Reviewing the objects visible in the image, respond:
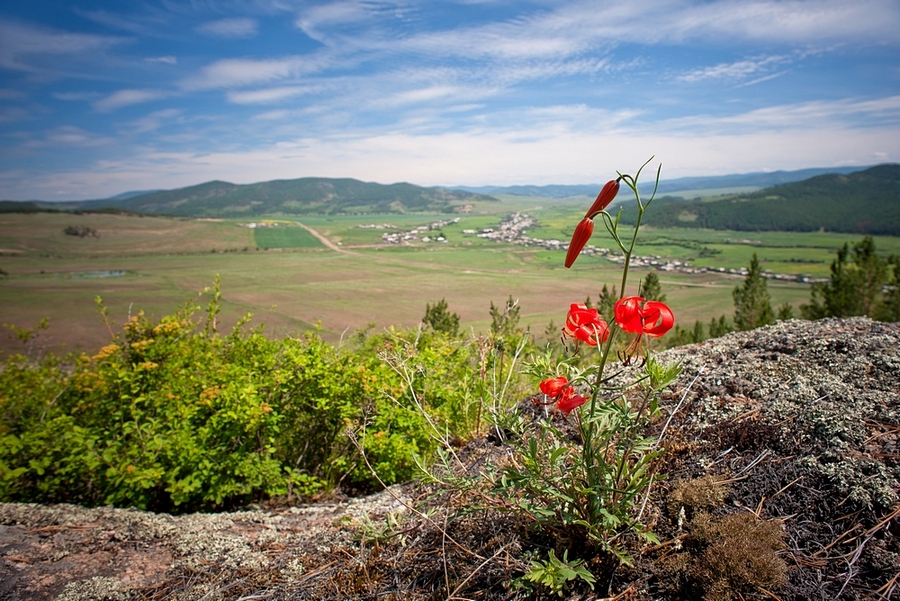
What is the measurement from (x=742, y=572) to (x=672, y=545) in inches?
15.3

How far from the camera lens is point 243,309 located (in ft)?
142

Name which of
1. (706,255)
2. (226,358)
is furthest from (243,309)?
(706,255)

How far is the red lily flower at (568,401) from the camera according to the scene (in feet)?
6.04

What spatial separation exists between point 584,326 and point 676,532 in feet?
4.35

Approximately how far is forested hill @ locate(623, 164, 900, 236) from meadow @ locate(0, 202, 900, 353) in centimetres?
1320

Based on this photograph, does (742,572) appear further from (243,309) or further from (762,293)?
(243,309)

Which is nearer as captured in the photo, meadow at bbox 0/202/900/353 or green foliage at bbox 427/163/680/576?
green foliage at bbox 427/163/680/576

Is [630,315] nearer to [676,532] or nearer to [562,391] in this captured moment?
[562,391]

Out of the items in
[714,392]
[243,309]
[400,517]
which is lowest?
[243,309]

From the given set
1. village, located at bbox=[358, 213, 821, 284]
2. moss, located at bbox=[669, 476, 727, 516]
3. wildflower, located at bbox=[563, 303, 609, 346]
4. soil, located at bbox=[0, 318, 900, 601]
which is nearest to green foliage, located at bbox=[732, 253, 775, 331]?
soil, located at bbox=[0, 318, 900, 601]

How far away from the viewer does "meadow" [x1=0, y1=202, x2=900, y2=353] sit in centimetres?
3897

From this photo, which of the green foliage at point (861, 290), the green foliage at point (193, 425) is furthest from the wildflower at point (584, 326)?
the green foliage at point (861, 290)

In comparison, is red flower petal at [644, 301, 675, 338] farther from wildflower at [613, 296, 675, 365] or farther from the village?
the village

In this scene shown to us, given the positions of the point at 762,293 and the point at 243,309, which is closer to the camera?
the point at 762,293
